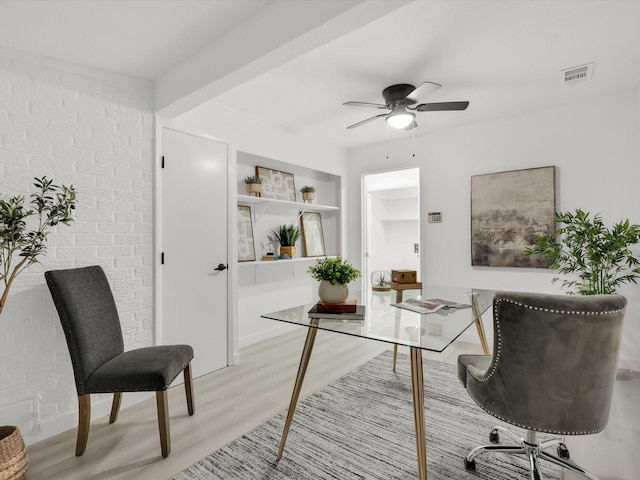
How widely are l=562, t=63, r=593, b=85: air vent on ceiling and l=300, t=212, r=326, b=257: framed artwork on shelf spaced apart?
3004 millimetres

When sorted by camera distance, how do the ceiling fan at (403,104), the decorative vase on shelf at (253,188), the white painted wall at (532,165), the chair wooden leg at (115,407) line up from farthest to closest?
1. the decorative vase on shelf at (253,188)
2. the white painted wall at (532,165)
3. the ceiling fan at (403,104)
4. the chair wooden leg at (115,407)

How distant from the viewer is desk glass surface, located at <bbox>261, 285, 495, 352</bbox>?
4.94ft

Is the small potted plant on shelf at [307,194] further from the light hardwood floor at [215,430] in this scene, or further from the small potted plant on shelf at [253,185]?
the light hardwood floor at [215,430]

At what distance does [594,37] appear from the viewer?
2.24m

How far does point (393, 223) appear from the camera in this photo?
260 inches

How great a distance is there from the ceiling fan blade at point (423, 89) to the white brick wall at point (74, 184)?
208cm

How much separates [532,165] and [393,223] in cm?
312

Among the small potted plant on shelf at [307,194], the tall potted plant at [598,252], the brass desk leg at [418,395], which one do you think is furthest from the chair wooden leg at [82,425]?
the tall potted plant at [598,252]

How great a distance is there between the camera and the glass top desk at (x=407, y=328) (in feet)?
4.86

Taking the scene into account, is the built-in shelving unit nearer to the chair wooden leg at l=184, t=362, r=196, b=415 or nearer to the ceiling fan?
the chair wooden leg at l=184, t=362, r=196, b=415

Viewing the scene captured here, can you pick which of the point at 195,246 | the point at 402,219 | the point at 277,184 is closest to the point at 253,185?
the point at 277,184

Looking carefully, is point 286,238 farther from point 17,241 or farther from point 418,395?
point 418,395

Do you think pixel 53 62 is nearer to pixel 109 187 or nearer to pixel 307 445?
pixel 109 187

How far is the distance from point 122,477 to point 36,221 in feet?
5.22
